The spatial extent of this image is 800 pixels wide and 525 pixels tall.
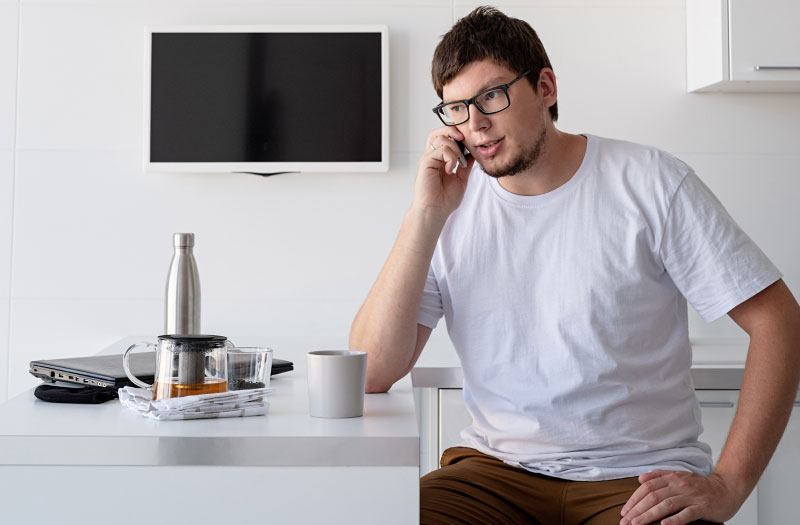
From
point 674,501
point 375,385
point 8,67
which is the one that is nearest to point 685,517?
point 674,501

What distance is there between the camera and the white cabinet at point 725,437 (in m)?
2.20

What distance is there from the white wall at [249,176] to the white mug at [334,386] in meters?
1.49

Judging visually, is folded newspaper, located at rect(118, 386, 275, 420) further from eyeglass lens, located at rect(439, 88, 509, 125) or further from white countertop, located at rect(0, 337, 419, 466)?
eyeglass lens, located at rect(439, 88, 509, 125)

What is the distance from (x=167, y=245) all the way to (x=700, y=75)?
1.76m

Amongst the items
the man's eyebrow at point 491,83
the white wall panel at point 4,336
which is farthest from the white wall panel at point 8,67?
the man's eyebrow at point 491,83

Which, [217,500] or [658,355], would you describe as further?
[658,355]

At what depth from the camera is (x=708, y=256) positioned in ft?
4.78

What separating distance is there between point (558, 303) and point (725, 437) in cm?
98

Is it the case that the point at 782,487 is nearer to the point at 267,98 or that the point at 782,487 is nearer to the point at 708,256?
the point at 708,256

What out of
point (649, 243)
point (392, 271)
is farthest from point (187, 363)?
point (649, 243)

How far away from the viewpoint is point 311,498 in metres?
1.04

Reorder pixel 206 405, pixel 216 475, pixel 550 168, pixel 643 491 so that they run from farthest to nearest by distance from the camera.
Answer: pixel 550 168 < pixel 643 491 < pixel 206 405 < pixel 216 475

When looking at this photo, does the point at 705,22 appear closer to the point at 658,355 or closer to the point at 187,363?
the point at 658,355

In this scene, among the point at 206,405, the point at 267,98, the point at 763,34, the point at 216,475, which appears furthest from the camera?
the point at 267,98
